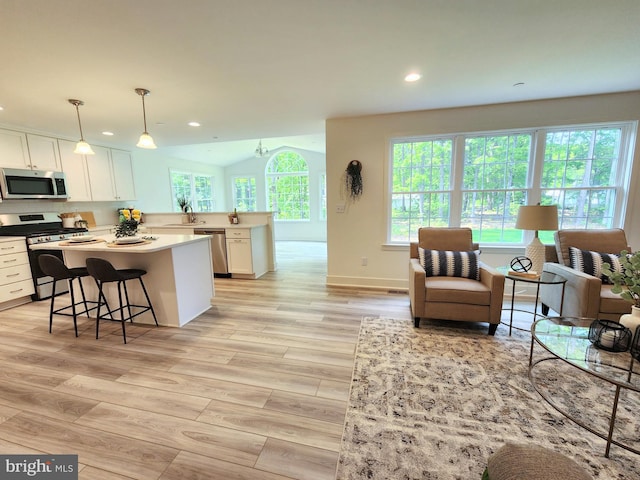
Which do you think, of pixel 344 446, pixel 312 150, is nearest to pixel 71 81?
pixel 344 446

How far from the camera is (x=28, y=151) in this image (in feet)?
12.7

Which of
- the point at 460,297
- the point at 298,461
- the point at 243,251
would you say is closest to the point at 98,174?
the point at 243,251

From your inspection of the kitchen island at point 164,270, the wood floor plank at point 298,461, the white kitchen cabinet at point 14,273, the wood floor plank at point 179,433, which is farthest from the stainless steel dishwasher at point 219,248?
the wood floor plank at point 298,461

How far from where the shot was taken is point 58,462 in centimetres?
139

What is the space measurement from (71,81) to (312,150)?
20.9 ft

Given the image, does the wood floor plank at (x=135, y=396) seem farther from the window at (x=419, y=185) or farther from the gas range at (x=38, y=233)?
the window at (x=419, y=185)

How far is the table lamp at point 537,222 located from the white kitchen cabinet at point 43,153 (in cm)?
635

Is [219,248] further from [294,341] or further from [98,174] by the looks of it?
[294,341]

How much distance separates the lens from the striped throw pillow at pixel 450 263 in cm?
291

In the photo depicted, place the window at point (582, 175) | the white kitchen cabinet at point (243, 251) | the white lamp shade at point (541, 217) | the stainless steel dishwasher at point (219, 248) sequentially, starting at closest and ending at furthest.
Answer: the white lamp shade at point (541, 217) → the window at point (582, 175) → the white kitchen cabinet at point (243, 251) → the stainless steel dishwasher at point (219, 248)

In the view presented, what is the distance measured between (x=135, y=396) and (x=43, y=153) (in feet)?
14.0

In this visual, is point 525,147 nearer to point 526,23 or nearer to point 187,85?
point 526,23

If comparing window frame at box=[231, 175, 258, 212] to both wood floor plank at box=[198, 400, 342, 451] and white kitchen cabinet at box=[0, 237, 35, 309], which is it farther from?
wood floor plank at box=[198, 400, 342, 451]

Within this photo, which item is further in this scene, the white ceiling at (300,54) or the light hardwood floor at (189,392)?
the white ceiling at (300,54)
